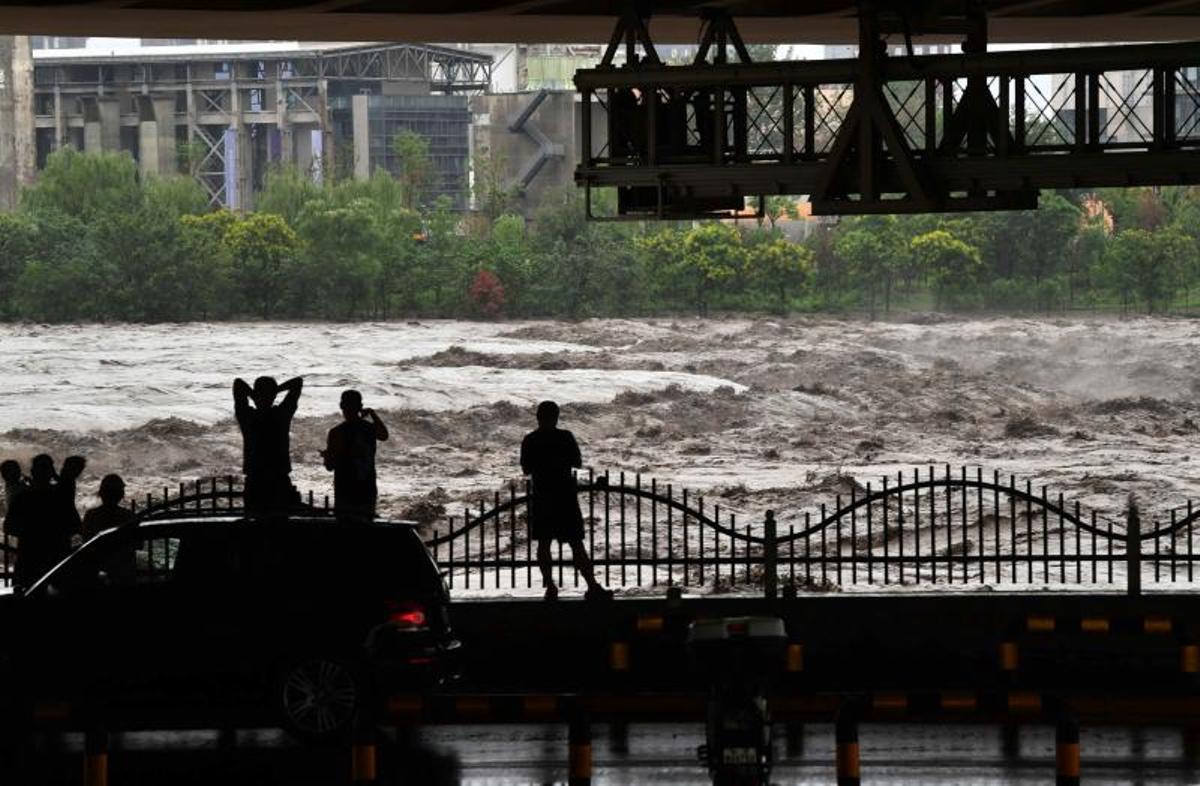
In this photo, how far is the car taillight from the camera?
1399cm

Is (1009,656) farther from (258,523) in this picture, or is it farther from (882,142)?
(258,523)

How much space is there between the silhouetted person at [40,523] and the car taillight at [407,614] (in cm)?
422

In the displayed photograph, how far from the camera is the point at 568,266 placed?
83.8 meters

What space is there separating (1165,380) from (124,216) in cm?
3894

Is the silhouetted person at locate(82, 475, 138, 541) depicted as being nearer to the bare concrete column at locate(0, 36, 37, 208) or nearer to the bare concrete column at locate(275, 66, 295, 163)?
the bare concrete column at locate(0, 36, 37, 208)

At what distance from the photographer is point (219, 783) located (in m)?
13.3

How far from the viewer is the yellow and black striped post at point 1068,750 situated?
1096cm

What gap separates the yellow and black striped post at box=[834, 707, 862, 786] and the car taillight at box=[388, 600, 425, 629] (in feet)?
12.1

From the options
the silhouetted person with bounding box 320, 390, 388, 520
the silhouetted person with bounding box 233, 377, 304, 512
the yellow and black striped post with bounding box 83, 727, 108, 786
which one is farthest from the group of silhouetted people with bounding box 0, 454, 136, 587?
the yellow and black striped post with bounding box 83, 727, 108, 786

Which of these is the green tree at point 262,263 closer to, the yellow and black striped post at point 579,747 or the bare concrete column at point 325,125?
the bare concrete column at point 325,125

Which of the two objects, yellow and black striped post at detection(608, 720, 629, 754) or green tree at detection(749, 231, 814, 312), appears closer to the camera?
yellow and black striped post at detection(608, 720, 629, 754)

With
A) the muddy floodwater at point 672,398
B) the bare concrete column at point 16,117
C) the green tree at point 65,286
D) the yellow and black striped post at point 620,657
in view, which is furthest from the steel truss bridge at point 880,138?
the bare concrete column at point 16,117

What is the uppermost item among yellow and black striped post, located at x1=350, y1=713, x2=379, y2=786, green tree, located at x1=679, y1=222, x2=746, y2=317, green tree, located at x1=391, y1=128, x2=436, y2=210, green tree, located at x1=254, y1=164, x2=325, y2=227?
green tree, located at x1=391, y1=128, x2=436, y2=210

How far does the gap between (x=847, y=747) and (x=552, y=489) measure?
8.00 metres
